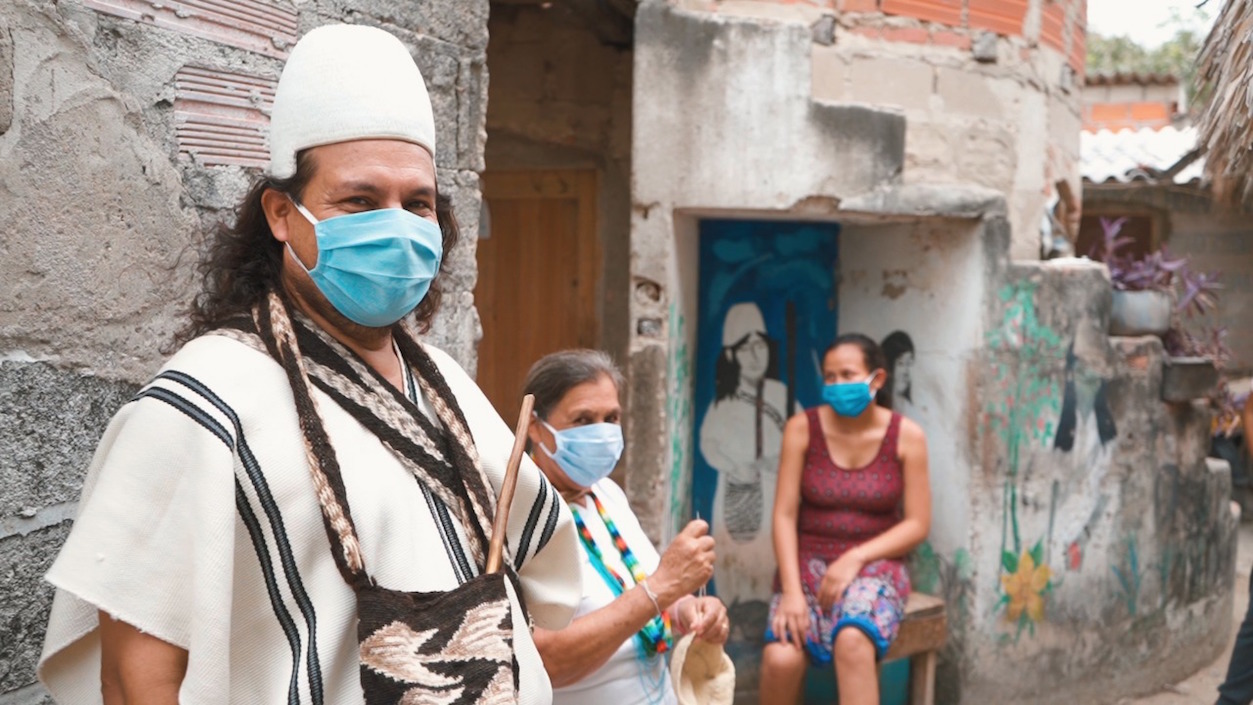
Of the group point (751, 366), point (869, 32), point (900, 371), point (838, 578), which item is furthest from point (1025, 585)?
point (869, 32)

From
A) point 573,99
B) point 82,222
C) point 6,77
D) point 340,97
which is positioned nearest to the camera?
point 340,97

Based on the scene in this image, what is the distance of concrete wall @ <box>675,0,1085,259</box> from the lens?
15.4ft

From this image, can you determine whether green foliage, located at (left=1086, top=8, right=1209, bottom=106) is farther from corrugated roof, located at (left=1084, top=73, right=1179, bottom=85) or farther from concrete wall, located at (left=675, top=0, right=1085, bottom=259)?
concrete wall, located at (left=675, top=0, right=1085, bottom=259)

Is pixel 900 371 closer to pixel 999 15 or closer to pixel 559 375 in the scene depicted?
pixel 999 15

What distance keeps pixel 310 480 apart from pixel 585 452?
1.31m

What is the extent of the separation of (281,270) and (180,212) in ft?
1.92

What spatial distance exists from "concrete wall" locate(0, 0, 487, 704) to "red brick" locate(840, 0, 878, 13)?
2998 mm

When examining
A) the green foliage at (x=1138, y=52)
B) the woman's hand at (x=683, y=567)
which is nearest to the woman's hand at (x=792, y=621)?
the woman's hand at (x=683, y=567)

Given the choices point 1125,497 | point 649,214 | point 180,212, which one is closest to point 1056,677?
point 1125,497

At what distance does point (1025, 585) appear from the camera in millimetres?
5066

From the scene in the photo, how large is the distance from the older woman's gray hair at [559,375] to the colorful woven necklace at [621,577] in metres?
0.26

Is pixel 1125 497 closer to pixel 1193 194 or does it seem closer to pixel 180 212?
pixel 180 212

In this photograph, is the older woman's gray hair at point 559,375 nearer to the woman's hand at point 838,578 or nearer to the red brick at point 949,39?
the woman's hand at point 838,578

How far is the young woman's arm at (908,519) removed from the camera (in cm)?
435
